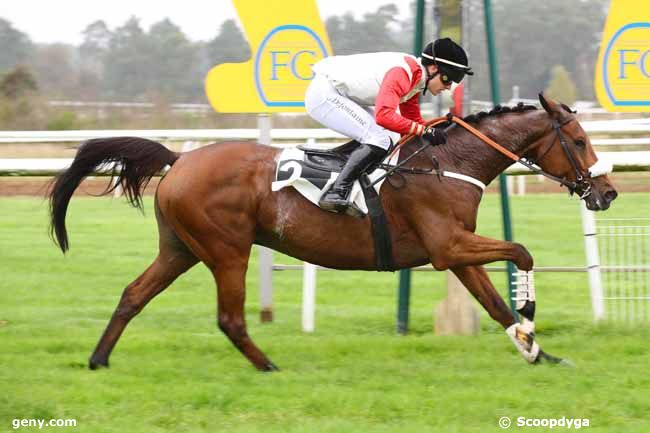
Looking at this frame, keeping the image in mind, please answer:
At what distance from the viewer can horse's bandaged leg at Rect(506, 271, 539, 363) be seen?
6297 millimetres

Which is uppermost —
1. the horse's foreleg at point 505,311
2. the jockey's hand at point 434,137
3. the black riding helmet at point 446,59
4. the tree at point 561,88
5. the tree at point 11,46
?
the tree at point 11,46

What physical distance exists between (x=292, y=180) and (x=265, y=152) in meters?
0.32

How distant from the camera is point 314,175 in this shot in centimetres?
638

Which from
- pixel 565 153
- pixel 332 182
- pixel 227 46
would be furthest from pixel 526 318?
pixel 227 46

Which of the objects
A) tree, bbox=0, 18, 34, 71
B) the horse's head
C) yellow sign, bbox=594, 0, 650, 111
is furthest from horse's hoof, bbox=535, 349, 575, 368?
tree, bbox=0, 18, 34, 71

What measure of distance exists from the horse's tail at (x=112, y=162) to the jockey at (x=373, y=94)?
3.49 feet

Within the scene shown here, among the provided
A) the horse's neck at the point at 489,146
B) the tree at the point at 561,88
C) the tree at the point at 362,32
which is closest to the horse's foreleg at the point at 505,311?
the horse's neck at the point at 489,146

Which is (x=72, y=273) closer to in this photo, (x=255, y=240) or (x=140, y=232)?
(x=140, y=232)

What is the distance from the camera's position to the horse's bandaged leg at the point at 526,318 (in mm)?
6297

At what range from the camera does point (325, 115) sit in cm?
650

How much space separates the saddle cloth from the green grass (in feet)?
3.48

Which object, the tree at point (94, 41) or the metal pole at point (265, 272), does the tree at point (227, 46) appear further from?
the metal pole at point (265, 272)

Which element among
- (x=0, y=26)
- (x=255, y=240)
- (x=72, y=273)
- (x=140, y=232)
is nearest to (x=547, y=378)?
(x=255, y=240)

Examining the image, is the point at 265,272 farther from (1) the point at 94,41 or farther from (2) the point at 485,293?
(1) the point at 94,41
